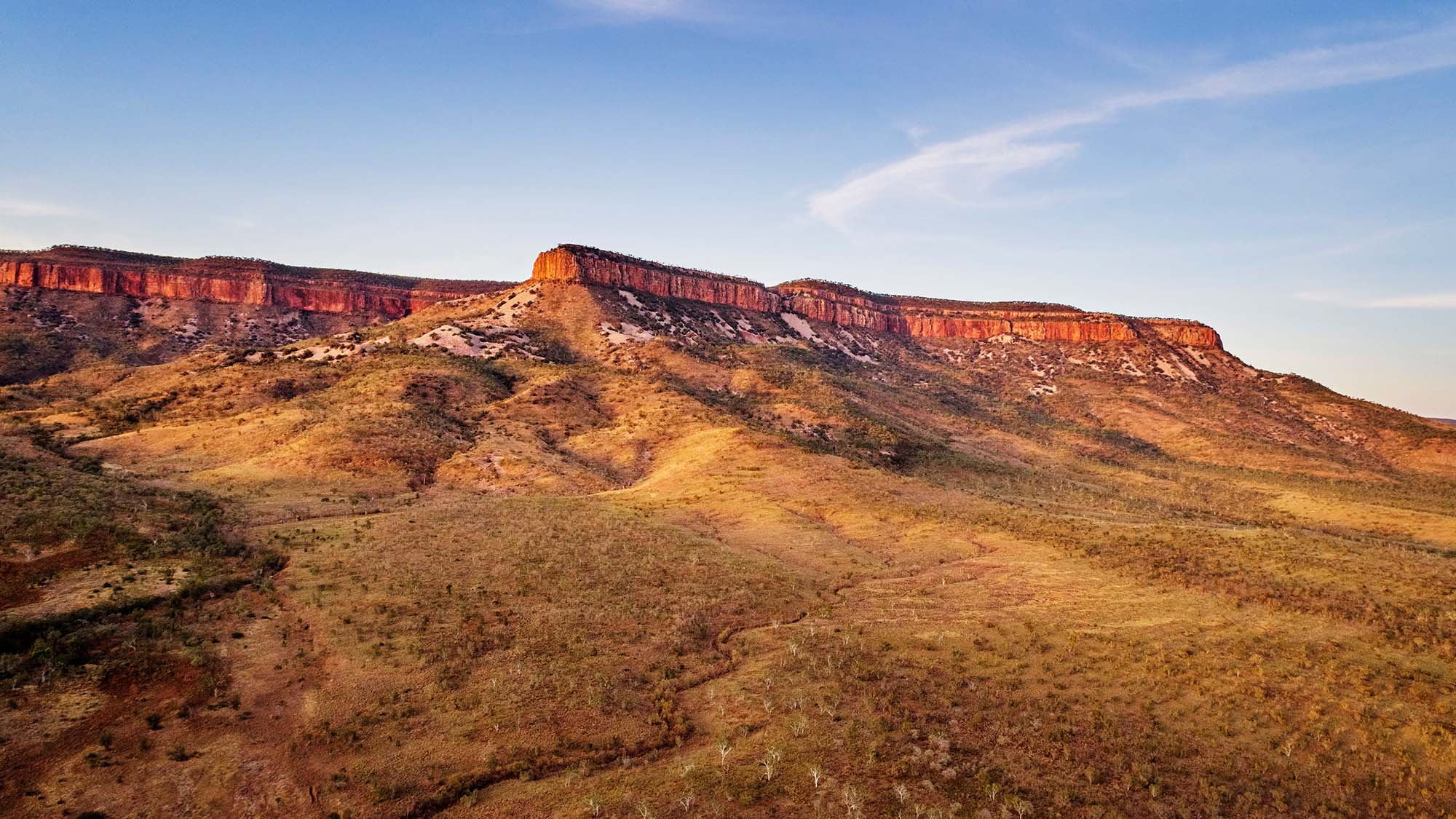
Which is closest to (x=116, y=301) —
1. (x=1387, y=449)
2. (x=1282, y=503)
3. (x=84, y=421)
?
(x=84, y=421)

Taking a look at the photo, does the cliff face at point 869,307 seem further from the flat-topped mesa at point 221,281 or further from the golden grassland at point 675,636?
the golden grassland at point 675,636

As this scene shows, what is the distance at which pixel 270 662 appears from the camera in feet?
67.5

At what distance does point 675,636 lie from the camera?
2411 cm


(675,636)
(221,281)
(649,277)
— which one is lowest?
(675,636)

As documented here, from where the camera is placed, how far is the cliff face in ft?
387

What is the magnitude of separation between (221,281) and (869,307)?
131764 mm

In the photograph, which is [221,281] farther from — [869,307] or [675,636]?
[675,636]

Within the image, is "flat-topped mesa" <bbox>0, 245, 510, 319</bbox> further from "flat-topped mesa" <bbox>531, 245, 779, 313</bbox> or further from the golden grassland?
the golden grassland

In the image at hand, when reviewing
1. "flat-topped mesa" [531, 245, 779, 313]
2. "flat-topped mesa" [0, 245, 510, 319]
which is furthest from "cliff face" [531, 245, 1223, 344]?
"flat-topped mesa" [0, 245, 510, 319]

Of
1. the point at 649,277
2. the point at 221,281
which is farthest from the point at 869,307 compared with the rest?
the point at 221,281

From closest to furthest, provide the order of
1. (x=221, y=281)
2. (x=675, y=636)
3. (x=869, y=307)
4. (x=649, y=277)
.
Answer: (x=675, y=636) → (x=649, y=277) → (x=221, y=281) → (x=869, y=307)

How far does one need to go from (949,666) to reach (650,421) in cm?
4900

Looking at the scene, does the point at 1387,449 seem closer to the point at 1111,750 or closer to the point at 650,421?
the point at 650,421

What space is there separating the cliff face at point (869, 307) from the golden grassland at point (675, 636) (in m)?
63.1
